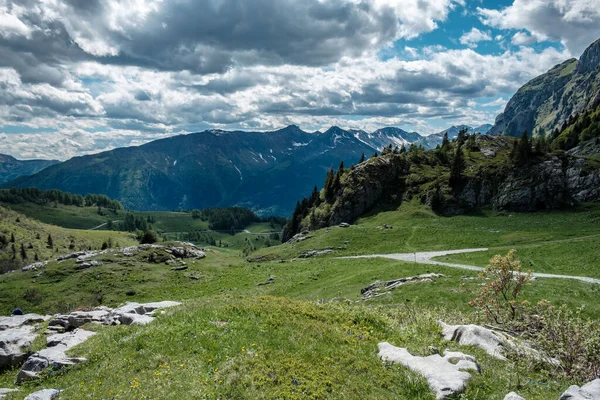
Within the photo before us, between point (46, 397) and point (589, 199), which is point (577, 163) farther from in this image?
point (46, 397)

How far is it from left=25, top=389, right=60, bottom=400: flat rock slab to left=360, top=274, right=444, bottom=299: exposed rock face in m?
25.0

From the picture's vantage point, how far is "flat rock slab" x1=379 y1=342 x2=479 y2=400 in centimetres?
1108

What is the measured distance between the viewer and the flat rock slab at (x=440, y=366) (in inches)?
436

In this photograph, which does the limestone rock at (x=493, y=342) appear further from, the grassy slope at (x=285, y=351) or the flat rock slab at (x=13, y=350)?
the flat rock slab at (x=13, y=350)

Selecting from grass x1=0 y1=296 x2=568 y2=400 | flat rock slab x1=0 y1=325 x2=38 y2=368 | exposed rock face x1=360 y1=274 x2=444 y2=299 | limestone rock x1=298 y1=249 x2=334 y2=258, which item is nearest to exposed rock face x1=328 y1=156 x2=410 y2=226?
limestone rock x1=298 y1=249 x2=334 y2=258

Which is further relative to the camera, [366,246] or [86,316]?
[366,246]

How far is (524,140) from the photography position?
9825cm

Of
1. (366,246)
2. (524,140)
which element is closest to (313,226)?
(366,246)

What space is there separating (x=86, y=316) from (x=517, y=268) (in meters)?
27.7

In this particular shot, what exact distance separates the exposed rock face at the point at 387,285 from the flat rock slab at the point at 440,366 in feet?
63.4

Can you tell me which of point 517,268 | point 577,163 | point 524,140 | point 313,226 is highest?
point 524,140

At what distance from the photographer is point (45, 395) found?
12977 millimetres

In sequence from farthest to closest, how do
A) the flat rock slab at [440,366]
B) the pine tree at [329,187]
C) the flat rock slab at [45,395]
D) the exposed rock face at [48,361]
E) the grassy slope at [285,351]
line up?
the pine tree at [329,187], the exposed rock face at [48,361], the flat rock slab at [45,395], the grassy slope at [285,351], the flat rock slab at [440,366]

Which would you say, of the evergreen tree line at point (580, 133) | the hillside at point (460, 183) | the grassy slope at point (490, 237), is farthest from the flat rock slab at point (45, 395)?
the evergreen tree line at point (580, 133)
